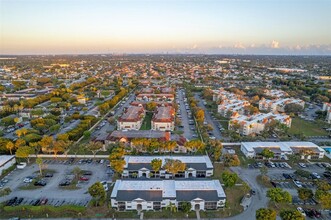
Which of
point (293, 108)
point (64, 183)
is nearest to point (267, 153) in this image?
point (64, 183)

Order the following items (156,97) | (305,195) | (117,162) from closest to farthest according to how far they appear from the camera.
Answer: (305,195) → (117,162) → (156,97)

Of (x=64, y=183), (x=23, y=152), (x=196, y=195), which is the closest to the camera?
(x=196, y=195)

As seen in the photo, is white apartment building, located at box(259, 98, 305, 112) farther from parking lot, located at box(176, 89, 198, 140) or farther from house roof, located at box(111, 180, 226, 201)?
house roof, located at box(111, 180, 226, 201)

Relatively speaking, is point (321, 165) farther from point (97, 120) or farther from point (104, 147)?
point (97, 120)

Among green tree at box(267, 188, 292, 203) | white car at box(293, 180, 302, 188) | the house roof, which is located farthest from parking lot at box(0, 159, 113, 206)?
white car at box(293, 180, 302, 188)

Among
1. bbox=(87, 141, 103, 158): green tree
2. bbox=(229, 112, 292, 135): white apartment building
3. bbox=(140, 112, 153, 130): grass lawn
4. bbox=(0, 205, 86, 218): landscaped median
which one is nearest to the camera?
bbox=(0, 205, 86, 218): landscaped median

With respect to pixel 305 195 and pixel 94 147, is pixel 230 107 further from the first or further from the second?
pixel 305 195
